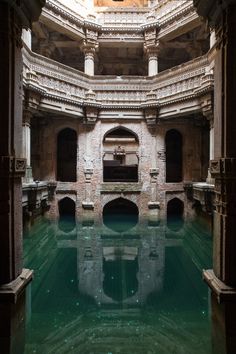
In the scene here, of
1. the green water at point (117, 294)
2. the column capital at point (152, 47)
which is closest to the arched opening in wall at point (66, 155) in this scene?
the green water at point (117, 294)

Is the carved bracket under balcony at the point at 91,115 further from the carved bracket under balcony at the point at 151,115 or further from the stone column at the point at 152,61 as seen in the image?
the stone column at the point at 152,61

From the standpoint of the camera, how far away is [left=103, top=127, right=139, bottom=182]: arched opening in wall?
17766 mm

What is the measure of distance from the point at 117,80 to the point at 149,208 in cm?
647

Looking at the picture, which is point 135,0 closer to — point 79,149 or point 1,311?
point 79,149

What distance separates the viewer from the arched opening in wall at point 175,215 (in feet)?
43.1

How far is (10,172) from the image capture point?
3.06 metres

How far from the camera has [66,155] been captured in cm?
1617

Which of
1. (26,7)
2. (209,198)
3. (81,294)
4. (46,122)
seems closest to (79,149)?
(46,122)

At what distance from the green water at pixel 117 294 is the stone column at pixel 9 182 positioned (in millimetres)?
1551

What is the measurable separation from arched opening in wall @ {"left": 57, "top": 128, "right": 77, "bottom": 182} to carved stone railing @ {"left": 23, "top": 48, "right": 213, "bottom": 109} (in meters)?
3.30

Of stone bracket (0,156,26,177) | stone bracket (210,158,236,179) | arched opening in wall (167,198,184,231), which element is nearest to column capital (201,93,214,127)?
arched opening in wall (167,198,184,231)

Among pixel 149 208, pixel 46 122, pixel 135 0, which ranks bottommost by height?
pixel 149 208

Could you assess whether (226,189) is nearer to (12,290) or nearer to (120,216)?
(12,290)

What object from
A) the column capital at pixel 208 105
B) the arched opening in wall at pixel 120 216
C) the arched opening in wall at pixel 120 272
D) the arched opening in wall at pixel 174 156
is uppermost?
the column capital at pixel 208 105
